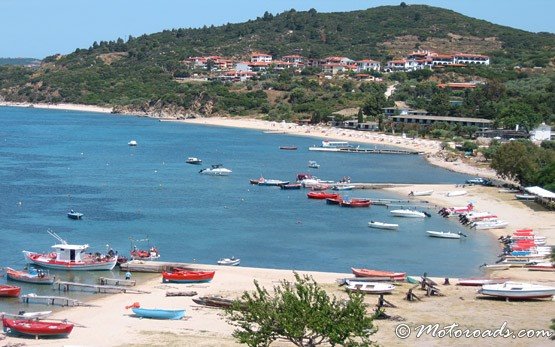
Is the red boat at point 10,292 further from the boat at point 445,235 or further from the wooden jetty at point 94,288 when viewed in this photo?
the boat at point 445,235

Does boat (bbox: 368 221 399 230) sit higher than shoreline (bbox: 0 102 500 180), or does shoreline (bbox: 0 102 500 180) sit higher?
shoreline (bbox: 0 102 500 180)

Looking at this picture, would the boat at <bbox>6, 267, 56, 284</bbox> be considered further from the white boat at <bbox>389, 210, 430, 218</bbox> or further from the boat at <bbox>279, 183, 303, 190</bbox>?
the boat at <bbox>279, 183, 303, 190</bbox>

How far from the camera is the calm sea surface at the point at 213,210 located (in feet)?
151

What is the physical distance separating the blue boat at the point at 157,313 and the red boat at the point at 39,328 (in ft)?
10.5

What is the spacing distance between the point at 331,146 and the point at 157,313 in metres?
72.8

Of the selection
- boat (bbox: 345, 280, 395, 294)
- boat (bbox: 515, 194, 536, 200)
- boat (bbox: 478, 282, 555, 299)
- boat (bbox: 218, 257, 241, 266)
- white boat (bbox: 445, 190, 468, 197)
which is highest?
boat (bbox: 515, 194, 536, 200)

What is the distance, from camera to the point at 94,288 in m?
37.8

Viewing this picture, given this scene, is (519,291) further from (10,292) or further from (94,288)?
(10,292)

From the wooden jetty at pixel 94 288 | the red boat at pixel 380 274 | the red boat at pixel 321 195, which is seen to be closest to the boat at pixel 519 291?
the red boat at pixel 380 274

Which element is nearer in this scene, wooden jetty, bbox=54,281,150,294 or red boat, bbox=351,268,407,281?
wooden jetty, bbox=54,281,150,294

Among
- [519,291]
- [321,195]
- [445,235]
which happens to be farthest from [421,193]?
[519,291]

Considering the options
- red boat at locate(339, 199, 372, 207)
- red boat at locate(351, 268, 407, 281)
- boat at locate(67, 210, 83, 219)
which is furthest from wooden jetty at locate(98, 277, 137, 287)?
red boat at locate(339, 199, 372, 207)

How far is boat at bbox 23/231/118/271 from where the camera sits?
137 feet

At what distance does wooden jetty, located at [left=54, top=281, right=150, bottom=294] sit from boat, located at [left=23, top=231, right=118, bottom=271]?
2.99 meters
